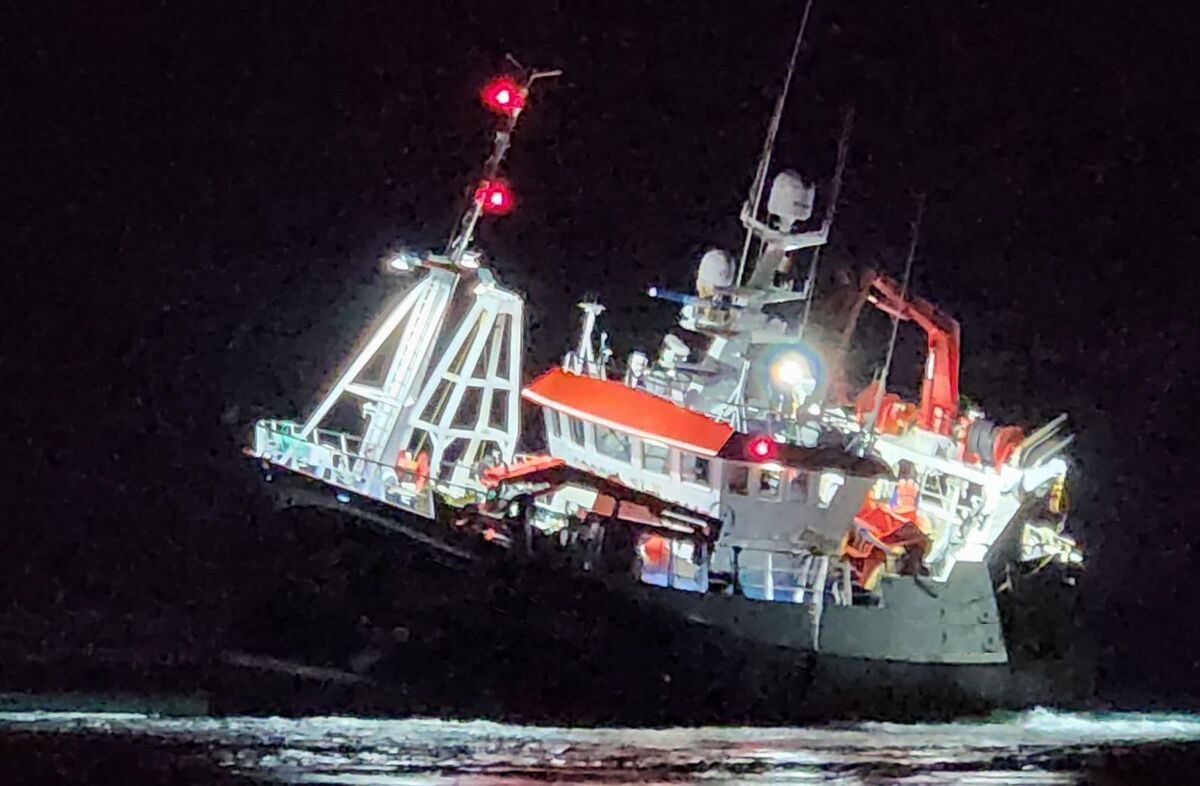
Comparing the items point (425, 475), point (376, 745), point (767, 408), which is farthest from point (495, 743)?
point (767, 408)

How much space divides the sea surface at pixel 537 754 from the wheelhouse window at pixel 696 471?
2.56 metres

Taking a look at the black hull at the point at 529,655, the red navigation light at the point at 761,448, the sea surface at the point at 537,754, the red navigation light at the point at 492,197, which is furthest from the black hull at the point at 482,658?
the red navigation light at the point at 492,197

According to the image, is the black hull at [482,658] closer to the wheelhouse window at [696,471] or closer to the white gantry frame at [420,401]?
the white gantry frame at [420,401]

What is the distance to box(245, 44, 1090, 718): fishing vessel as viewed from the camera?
16812mm

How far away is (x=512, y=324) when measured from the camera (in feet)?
62.9

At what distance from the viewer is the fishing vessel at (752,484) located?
1681cm

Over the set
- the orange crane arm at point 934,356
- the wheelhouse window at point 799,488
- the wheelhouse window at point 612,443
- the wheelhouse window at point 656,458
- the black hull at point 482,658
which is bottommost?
the black hull at point 482,658

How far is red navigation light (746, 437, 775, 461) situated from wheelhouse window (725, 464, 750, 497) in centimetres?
34

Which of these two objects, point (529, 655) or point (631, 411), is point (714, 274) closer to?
point (631, 411)

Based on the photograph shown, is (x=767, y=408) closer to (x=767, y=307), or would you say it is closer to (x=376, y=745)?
(x=767, y=307)

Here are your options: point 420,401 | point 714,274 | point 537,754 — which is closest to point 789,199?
point 714,274

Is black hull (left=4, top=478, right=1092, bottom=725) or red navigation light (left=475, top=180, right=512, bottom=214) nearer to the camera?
black hull (left=4, top=478, right=1092, bottom=725)

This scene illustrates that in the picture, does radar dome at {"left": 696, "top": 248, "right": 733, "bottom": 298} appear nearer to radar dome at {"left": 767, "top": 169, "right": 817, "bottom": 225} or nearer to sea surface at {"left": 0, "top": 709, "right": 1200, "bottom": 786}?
radar dome at {"left": 767, "top": 169, "right": 817, "bottom": 225}

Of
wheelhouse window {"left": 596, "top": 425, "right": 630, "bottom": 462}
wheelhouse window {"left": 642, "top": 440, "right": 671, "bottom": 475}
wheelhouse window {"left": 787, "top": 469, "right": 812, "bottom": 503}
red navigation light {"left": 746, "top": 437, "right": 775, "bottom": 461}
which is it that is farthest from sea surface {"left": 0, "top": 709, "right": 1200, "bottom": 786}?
wheelhouse window {"left": 596, "top": 425, "right": 630, "bottom": 462}
